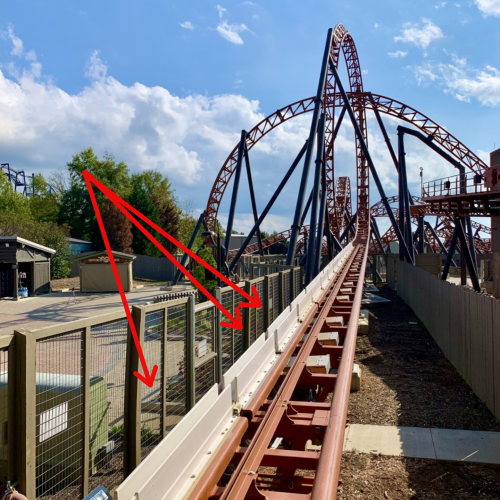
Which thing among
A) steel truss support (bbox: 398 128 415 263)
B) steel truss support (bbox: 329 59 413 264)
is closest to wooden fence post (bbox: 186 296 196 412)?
steel truss support (bbox: 329 59 413 264)

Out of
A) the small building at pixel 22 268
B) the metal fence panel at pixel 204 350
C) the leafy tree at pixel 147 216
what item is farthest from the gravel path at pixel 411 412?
the leafy tree at pixel 147 216

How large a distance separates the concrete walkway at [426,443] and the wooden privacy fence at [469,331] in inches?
37.3

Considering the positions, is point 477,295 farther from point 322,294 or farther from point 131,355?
point 131,355

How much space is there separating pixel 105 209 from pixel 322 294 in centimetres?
4211

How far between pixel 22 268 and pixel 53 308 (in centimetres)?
659

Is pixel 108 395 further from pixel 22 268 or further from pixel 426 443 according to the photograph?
pixel 22 268

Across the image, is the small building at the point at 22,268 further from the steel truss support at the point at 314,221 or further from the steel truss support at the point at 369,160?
the steel truss support at the point at 369,160

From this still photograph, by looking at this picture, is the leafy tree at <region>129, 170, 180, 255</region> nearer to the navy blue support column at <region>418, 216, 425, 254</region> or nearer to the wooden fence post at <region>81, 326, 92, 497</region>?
the navy blue support column at <region>418, 216, 425, 254</region>

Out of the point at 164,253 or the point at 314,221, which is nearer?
the point at 164,253

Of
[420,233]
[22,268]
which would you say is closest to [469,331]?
[22,268]

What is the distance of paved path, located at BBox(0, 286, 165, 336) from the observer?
17.3 meters

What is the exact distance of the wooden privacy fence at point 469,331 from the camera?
701cm

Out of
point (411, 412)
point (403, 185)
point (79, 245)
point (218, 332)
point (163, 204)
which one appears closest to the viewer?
point (218, 332)

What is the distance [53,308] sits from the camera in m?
21.9
